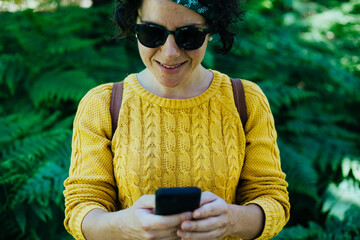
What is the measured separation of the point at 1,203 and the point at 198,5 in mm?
2152

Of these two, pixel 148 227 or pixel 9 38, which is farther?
pixel 9 38

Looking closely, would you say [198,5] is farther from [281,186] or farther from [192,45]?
[281,186]

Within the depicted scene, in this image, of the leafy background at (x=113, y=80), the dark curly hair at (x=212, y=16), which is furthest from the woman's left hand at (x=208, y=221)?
the leafy background at (x=113, y=80)

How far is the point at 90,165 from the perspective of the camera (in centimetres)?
144

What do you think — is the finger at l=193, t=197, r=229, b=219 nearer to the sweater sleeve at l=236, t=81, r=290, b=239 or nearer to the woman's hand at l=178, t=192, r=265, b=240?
the woman's hand at l=178, t=192, r=265, b=240

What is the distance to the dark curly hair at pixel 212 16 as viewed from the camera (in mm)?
1372

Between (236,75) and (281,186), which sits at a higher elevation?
(236,75)

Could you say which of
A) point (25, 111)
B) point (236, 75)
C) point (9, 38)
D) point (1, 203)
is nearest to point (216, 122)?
point (1, 203)

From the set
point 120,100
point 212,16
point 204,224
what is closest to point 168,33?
point 212,16

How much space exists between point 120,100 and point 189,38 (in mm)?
444

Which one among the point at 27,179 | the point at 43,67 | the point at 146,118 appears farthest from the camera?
the point at 43,67

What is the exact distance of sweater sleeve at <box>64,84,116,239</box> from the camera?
55.6 inches

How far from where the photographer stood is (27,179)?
2.48 metres

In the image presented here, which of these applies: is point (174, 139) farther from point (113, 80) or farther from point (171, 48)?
point (113, 80)
